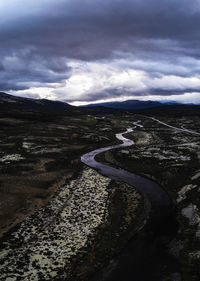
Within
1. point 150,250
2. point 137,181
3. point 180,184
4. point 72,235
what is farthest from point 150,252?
point 137,181

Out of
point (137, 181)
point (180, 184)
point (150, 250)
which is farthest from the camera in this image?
point (137, 181)

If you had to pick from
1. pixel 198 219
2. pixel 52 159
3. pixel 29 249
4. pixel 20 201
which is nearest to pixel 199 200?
pixel 198 219

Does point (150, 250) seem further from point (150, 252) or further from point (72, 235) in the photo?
point (72, 235)

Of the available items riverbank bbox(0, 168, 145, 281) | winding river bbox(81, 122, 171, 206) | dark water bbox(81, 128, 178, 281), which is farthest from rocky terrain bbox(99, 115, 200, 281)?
riverbank bbox(0, 168, 145, 281)

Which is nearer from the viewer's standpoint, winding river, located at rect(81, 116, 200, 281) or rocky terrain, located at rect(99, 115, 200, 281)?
winding river, located at rect(81, 116, 200, 281)

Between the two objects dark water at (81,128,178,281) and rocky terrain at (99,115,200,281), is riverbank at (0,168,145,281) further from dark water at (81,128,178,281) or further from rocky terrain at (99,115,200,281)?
→ rocky terrain at (99,115,200,281)

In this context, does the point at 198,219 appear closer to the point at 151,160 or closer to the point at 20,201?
the point at 20,201

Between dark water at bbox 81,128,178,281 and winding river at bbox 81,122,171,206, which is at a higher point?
winding river at bbox 81,122,171,206

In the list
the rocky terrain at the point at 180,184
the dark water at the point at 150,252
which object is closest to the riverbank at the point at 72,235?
the dark water at the point at 150,252
